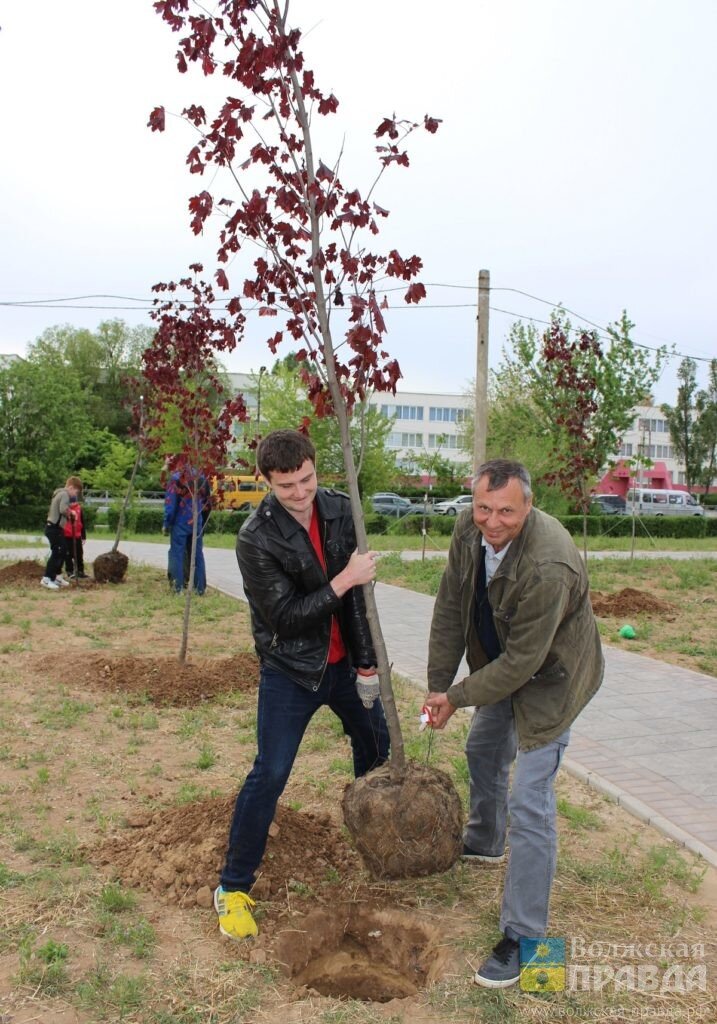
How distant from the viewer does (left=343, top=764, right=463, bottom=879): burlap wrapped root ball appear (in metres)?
3.71

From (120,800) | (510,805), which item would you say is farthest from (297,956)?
(120,800)

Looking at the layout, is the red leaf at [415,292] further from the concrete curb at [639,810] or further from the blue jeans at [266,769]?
the concrete curb at [639,810]

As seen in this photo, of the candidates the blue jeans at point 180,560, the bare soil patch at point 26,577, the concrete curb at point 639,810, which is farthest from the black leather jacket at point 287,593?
the bare soil patch at point 26,577

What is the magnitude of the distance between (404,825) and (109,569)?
34.9 ft

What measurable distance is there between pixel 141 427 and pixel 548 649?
422 inches

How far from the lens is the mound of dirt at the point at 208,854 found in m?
3.79

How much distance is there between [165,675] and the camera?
7375mm

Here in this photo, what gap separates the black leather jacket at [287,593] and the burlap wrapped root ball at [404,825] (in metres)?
0.63

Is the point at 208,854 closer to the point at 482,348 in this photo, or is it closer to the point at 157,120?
the point at 157,120

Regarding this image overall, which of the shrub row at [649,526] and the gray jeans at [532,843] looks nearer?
the gray jeans at [532,843]

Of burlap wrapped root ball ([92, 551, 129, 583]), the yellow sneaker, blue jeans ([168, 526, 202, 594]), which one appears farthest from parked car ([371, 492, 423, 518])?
the yellow sneaker

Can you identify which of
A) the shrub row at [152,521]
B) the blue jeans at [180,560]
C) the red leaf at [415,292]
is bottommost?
the shrub row at [152,521]

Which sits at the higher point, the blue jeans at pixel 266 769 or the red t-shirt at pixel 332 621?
the red t-shirt at pixel 332 621

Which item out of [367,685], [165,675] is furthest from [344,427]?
→ [165,675]
